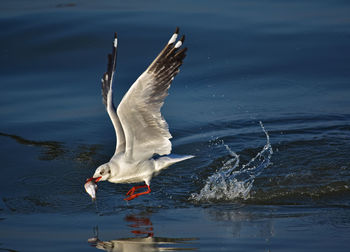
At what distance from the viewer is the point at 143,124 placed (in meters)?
6.57

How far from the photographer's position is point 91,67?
11758mm

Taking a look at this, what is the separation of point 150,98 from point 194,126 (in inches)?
112

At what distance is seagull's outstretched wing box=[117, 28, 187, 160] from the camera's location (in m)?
6.23

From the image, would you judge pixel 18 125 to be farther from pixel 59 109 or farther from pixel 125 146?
pixel 125 146

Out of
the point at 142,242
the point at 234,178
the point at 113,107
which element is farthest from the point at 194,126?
the point at 142,242

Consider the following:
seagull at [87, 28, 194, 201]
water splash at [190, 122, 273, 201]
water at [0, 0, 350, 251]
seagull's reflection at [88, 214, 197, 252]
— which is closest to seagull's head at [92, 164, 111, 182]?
seagull at [87, 28, 194, 201]

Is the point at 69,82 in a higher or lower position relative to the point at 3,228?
higher

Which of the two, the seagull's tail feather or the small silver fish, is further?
the seagull's tail feather

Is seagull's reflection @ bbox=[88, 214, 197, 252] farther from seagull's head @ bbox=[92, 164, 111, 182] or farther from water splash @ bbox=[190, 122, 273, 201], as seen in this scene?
water splash @ bbox=[190, 122, 273, 201]

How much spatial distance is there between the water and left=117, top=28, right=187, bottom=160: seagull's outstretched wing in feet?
2.37

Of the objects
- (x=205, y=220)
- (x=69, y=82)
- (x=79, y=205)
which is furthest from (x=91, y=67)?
(x=205, y=220)

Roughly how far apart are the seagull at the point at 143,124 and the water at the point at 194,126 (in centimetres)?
27

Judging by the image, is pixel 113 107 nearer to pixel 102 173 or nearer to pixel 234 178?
pixel 102 173

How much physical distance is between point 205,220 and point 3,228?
1.86 meters
